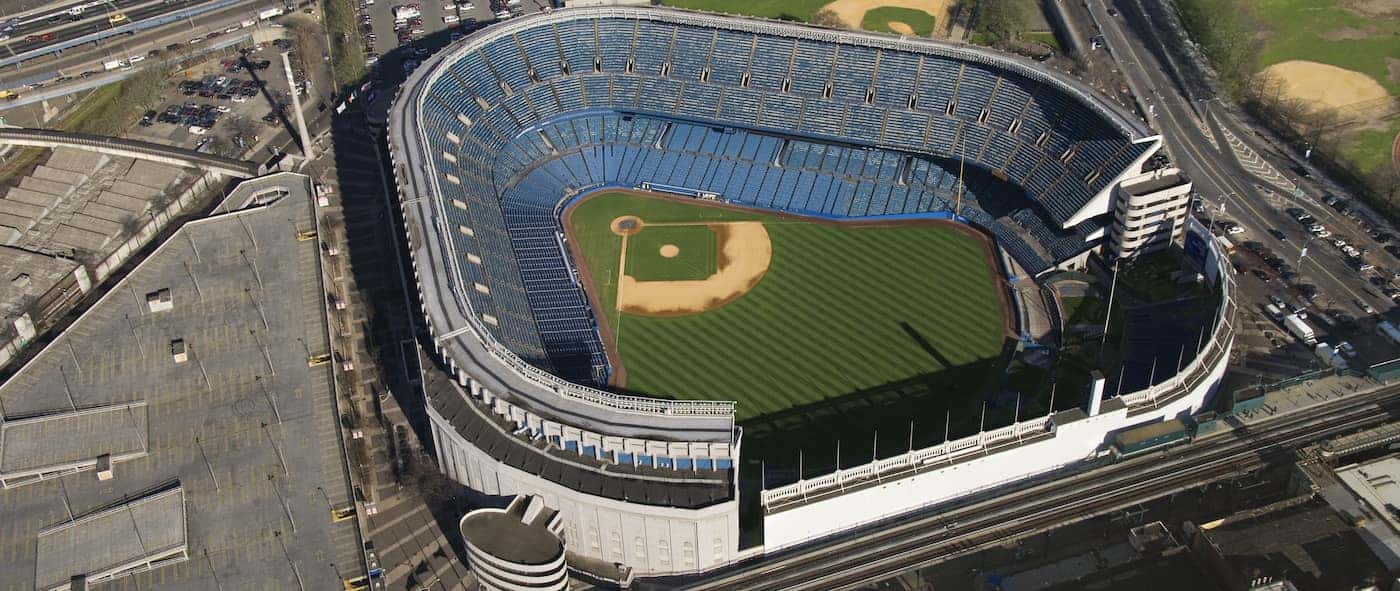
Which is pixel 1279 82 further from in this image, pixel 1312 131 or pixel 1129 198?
pixel 1129 198

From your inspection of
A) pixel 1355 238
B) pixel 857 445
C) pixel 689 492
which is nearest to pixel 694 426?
pixel 689 492

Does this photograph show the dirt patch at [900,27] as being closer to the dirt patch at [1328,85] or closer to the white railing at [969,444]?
the dirt patch at [1328,85]

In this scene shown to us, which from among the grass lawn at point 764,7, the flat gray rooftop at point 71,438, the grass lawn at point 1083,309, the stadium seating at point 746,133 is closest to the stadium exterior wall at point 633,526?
the flat gray rooftop at point 71,438

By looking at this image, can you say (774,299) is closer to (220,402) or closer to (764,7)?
(220,402)

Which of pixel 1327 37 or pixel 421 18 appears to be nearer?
pixel 1327 37

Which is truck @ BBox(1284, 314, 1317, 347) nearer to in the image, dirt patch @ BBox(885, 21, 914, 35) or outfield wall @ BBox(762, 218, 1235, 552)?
outfield wall @ BBox(762, 218, 1235, 552)

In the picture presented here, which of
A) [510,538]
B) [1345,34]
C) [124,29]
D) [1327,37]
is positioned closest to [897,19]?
[1327,37]
